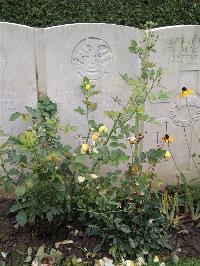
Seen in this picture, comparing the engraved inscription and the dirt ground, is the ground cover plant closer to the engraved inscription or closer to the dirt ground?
the dirt ground

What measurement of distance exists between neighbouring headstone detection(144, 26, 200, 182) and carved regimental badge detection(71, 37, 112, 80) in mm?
325

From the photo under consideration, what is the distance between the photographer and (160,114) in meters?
3.31

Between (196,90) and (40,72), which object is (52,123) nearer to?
(40,72)

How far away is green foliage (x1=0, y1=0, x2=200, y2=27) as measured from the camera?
5914 mm

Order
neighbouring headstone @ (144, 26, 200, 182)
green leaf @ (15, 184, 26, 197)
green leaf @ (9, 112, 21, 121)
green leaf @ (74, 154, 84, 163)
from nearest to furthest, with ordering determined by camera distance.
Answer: green leaf @ (15, 184, 26, 197) → green leaf @ (74, 154, 84, 163) → green leaf @ (9, 112, 21, 121) → neighbouring headstone @ (144, 26, 200, 182)

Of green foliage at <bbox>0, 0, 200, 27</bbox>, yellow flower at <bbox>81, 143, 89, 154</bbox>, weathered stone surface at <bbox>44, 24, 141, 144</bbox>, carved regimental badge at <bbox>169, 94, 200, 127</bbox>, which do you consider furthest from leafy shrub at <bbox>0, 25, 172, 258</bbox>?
green foliage at <bbox>0, 0, 200, 27</bbox>

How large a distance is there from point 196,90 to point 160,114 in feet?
1.00

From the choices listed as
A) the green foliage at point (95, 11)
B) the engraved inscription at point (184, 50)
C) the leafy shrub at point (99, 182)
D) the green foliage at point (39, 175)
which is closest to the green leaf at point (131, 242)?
the leafy shrub at point (99, 182)

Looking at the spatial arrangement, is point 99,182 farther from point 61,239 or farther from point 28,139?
point 28,139

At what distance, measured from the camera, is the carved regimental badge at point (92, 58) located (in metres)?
3.06

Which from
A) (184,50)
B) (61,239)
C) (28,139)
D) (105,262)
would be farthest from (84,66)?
(105,262)

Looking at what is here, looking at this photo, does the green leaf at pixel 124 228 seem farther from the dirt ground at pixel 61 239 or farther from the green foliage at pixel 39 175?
the green foliage at pixel 39 175

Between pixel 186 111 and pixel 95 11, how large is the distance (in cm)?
303

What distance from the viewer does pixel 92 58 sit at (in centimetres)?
311
